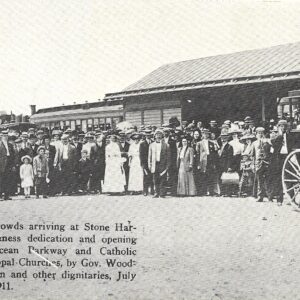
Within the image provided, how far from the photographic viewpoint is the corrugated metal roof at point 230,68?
25.3 ft

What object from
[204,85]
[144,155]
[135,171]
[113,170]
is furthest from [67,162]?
[204,85]

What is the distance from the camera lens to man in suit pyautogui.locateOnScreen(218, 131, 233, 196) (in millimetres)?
6238

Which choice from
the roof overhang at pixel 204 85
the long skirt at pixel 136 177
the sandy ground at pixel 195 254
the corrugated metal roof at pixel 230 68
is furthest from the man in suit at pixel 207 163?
the corrugated metal roof at pixel 230 68

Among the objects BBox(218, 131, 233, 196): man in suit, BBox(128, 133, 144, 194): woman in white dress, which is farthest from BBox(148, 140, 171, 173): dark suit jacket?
BBox(218, 131, 233, 196): man in suit

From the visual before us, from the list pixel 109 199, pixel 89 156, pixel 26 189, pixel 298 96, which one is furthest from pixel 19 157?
pixel 298 96

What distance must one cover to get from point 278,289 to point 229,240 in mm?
799

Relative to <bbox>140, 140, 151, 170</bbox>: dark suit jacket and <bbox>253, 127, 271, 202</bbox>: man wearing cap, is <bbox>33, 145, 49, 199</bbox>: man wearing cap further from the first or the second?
<bbox>253, 127, 271, 202</bbox>: man wearing cap

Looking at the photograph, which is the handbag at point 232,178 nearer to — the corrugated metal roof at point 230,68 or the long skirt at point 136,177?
the long skirt at point 136,177

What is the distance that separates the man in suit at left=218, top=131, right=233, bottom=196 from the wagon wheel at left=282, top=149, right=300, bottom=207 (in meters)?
1.12

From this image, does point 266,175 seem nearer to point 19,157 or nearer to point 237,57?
point 19,157

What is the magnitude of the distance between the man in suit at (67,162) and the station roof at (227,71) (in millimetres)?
2531

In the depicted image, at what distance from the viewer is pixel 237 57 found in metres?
9.20

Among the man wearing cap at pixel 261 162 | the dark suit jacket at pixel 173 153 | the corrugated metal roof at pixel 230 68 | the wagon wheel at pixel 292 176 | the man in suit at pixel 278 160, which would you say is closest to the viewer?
the wagon wheel at pixel 292 176

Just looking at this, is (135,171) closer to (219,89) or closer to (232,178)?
(232,178)
